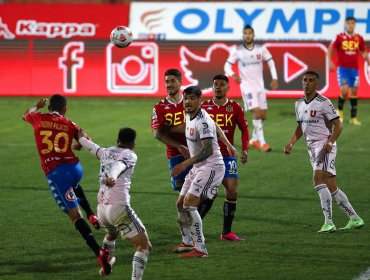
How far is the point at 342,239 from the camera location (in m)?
12.9

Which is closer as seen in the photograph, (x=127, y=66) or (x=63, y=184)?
(x=63, y=184)

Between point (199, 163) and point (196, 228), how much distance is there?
823 millimetres

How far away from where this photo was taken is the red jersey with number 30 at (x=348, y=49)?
81.5 feet

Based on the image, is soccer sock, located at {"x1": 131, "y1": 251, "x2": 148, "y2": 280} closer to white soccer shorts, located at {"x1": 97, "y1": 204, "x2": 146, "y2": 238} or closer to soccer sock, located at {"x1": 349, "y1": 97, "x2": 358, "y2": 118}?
white soccer shorts, located at {"x1": 97, "y1": 204, "x2": 146, "y2": 238}

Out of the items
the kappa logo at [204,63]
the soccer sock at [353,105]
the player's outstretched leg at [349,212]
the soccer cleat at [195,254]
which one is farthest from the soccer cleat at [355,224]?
the kappa logo at [204,63]

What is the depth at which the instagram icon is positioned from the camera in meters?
28.4

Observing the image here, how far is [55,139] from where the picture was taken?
11.8m

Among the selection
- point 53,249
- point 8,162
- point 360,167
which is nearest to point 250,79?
point 360,167

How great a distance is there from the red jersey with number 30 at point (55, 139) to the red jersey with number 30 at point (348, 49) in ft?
46.8

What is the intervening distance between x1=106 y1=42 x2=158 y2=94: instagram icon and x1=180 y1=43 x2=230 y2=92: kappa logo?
898 millimetres

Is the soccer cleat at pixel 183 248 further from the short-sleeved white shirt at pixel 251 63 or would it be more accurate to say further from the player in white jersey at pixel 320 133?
the short-sleeved white shirt at pixel 251 63

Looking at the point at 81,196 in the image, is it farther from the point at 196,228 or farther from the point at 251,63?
the point at 251,63

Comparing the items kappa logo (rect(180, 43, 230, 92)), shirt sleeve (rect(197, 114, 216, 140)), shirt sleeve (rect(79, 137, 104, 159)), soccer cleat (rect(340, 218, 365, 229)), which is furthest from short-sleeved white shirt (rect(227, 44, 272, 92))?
shirt sleeve (rect(79, 137, 104, 159))

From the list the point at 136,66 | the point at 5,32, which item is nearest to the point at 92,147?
the point at 136,66
